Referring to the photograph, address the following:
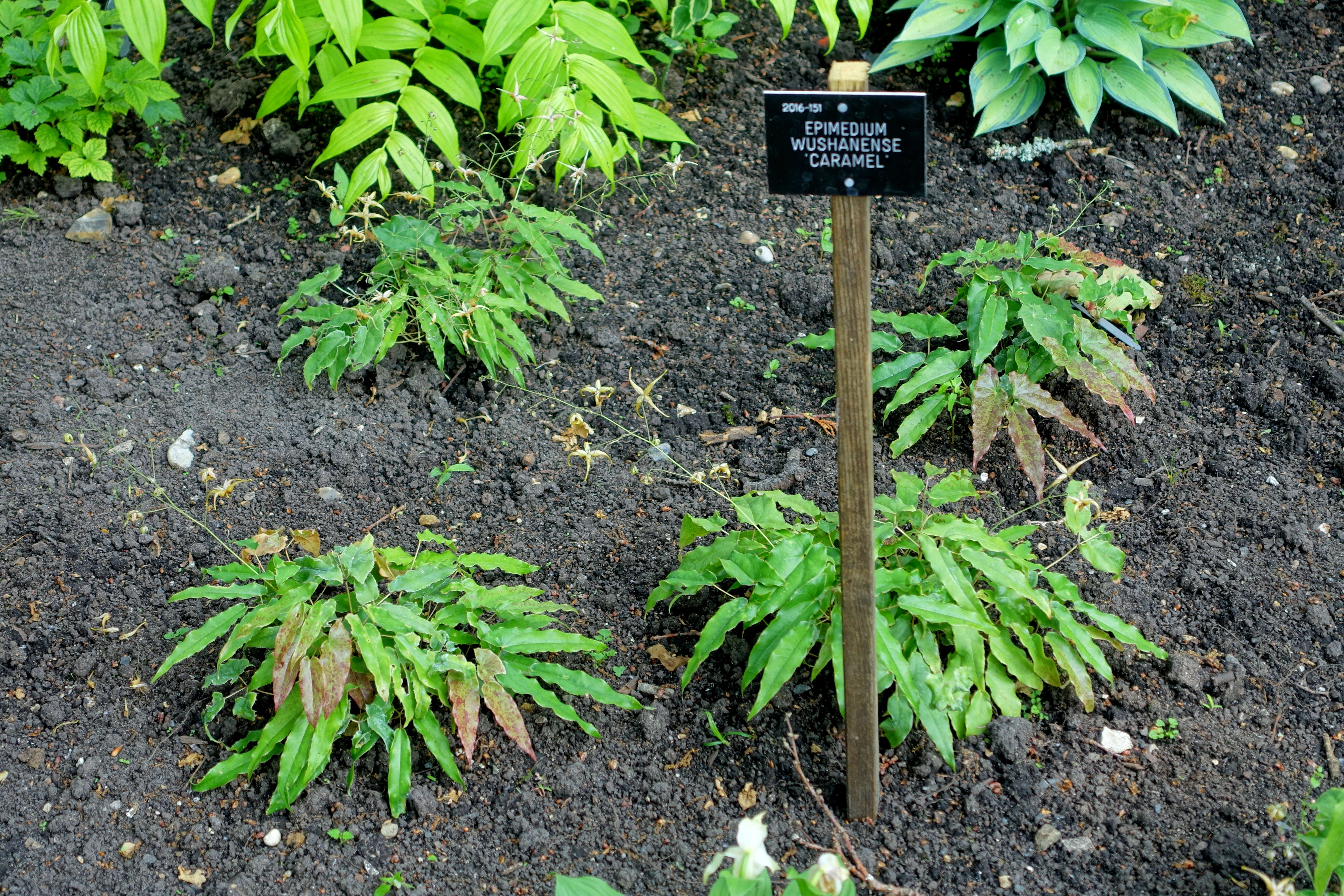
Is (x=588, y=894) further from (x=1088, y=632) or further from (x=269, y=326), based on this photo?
(x=269, y=326)

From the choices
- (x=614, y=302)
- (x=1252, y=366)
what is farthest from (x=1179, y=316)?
(x=614, y=302)

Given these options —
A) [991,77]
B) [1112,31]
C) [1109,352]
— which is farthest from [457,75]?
[1112,31]

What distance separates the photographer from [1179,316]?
141 inches

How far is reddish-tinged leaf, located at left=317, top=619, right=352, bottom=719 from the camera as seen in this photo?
227 cm

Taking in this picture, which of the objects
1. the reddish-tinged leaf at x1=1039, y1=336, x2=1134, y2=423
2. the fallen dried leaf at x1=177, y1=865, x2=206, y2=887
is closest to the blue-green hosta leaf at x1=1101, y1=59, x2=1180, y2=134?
the reddish-tinged leaf at x1=1039, y1=336, x2=1134, y2=423

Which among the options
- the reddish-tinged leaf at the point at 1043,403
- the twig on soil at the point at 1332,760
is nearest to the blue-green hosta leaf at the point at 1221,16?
the reddish-tinged leaf at the point at 1043,403

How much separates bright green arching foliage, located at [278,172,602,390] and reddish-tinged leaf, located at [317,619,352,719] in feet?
3.68

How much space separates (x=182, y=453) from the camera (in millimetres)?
3168

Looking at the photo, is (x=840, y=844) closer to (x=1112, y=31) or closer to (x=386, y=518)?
(x=386, y=518)

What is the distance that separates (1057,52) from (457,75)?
218cm

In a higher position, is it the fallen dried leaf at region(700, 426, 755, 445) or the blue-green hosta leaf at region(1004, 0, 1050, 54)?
the blue-green hosta leaf at region(1004, 0, 1050, 54)

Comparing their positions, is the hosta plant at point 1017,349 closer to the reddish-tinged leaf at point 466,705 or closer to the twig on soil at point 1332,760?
the twig on soil at point 1332,760

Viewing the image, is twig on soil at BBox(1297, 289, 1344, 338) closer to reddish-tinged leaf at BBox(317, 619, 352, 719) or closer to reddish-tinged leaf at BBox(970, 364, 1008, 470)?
reddish-tinged leaf at BBox(970, 364, 1008, 470)

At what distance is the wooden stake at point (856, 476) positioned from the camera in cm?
186
